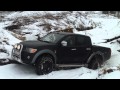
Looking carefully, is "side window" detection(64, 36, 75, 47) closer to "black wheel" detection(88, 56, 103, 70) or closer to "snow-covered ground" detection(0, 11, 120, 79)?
"snow-covered ground" detection(0, 11, 120, 79)

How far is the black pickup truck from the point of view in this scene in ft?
31.7

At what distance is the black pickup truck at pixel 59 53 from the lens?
9.67m

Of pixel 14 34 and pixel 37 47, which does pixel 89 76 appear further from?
pixel 14 34

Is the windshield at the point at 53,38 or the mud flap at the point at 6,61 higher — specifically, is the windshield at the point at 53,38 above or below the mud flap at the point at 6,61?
above

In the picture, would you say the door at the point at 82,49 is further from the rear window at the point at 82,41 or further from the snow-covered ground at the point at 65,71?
the snow-covered ground at the point at 65,71

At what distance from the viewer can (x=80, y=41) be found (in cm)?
1118

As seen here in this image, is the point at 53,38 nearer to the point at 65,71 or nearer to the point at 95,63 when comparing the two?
the point at 65,71

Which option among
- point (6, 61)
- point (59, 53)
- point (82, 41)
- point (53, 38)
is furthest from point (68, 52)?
point (6, 61)

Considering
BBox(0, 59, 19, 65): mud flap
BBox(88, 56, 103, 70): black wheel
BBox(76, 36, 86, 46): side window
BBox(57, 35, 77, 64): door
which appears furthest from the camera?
BBox(88, 56, 103, 70): black wheel

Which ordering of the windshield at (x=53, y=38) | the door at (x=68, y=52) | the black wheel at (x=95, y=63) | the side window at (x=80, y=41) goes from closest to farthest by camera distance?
the door at (x=68, y=52)
the windshield at (x=53, y=38)
the side window at (x=80, y=41)
the black wheel at (x=95, y=63)

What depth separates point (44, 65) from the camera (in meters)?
9.82

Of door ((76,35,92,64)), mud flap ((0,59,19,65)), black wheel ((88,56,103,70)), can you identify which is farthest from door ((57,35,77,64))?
mud flap ((0,59,19,65))

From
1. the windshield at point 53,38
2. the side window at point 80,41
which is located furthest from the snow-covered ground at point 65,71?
the windshield at point 53,38

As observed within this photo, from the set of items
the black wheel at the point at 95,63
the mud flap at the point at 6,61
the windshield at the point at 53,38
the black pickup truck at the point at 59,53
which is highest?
the windshield at the point at 53,38
